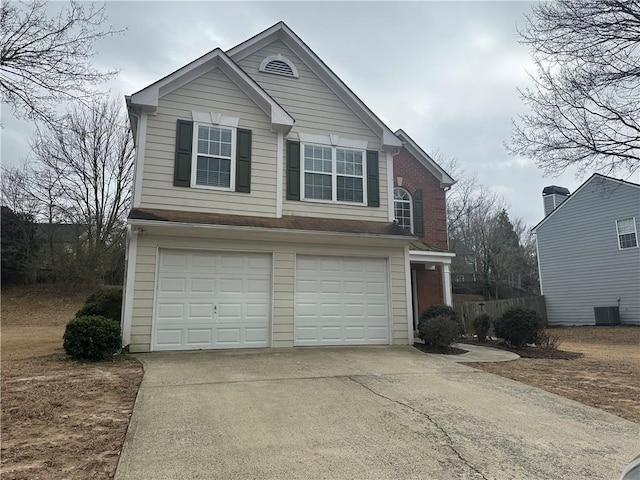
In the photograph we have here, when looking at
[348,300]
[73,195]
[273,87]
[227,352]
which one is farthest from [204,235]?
[73,195]

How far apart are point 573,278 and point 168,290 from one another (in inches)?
812

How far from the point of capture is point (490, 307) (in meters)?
19.8

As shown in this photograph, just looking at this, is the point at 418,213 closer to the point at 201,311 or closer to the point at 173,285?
the point at 201,311

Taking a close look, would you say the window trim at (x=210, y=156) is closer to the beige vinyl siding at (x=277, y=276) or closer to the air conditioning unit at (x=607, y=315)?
the beige vinyl siding at (x=277, y=276)

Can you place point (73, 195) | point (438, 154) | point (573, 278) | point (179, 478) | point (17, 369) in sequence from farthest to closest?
point (438, 154) < point (73, 195) < point (573, 278) < point (17, 369) < point (179, 478)

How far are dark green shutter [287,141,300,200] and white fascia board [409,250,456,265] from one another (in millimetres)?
5074

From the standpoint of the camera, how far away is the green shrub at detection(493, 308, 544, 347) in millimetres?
10734

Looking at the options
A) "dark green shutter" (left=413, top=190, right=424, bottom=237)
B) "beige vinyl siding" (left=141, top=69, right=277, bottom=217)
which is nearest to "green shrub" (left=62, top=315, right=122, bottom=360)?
"beige vinyl siding" (left=141, top=69, right=277, bottom=217)

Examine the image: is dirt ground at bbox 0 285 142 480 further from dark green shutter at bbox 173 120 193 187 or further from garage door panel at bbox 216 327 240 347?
dark green shutter at bbox 173 120 193 187

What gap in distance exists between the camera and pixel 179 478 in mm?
3188

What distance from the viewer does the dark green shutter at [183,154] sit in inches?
379

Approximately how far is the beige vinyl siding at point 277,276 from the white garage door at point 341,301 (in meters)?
0.20

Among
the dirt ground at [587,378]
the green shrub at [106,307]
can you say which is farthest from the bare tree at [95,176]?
the dirt ground at [587,378]

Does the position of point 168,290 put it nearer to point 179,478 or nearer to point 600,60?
point 179,478
